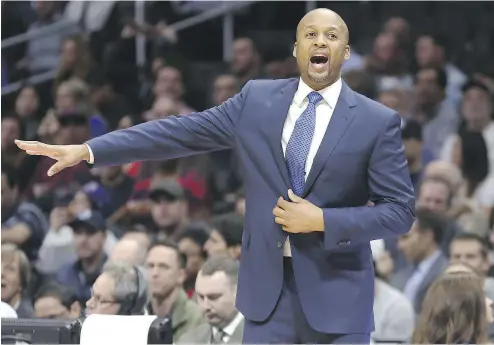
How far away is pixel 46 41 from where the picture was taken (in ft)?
20.5

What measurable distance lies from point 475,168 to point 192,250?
5.01ft

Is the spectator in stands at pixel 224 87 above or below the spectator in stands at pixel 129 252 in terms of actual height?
above

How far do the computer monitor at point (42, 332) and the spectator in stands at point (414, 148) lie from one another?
10.2 feet

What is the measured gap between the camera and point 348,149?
223 centimetres

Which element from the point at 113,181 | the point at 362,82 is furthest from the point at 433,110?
the point at 113,181

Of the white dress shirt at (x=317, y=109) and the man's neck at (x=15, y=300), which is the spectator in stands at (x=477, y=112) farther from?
the white dress shirt at (x=317, y=109)

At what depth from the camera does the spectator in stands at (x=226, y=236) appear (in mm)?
4656

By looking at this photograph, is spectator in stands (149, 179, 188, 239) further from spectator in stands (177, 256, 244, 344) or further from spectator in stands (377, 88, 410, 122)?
spectator in stands (177, 256, 244, 344)

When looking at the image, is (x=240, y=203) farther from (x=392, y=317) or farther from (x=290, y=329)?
(x=290, y=329)

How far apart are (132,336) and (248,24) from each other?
385 centimetres

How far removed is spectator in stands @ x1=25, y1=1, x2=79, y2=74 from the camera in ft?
20.4

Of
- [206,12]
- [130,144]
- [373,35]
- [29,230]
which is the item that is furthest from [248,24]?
[130,144]

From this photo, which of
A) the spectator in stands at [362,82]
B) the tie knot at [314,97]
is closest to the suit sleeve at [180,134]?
the tie knot at [314,97]

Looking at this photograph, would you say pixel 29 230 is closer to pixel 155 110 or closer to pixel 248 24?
pixel 155 110
